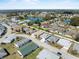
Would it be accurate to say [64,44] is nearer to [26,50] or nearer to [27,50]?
[27,50]

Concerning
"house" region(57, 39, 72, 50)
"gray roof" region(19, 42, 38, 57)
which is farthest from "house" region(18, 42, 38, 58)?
"house" region(57, 39, 72, 50)

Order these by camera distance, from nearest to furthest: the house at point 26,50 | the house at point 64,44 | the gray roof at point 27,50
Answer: the house at point 26,50, the gray roof at point 27,50, the house at point 64,44

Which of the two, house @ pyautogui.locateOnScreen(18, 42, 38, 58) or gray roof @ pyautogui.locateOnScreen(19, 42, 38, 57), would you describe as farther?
gray roof @ pyautogui.locateOnScreen(19, 42, 38, 57)

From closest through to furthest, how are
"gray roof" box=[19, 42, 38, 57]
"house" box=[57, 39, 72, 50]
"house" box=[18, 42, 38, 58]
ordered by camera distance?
"house" box=[18, 42, 38, 58] < "gray roof" box=[19, 42, 38, 57] < "house" box=[57, 39, 72, 50]

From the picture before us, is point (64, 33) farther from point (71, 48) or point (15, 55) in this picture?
point (15, 55)

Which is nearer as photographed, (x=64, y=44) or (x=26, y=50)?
(x=26, y=50)

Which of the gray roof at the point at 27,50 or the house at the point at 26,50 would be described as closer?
the house at the point at 26,50

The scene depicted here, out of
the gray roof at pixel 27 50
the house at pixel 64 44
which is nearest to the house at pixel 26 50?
the gray roof at pixel 27 50

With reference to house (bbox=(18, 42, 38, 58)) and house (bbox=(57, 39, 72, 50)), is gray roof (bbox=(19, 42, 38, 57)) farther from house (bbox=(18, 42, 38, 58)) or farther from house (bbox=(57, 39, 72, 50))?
house (bbox=(57, 39, 72, 50))

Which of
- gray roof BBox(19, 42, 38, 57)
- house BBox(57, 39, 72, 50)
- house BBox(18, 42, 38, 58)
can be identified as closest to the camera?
house BBox(18, 42, 38, 58)

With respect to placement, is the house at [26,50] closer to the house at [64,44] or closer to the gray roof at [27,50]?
the gray roof at [27,50]

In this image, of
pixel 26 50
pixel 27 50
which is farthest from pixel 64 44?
pixel 26 50
